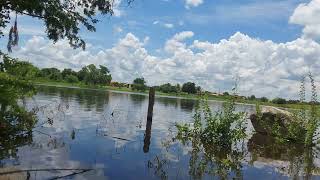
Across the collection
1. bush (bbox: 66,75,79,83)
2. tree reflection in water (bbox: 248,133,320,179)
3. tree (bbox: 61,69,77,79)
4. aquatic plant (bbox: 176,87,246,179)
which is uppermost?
tree (bbox: 61,69,77,79)

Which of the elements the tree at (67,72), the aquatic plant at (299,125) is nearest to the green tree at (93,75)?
the tree at (67,72)

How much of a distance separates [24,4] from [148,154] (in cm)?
877

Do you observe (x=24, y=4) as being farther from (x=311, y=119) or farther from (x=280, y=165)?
(x=311, y=119)

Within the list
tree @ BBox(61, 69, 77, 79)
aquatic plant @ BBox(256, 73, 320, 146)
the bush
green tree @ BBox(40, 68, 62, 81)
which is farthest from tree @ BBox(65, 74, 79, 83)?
aquatic plant @ BBox(256, 73, 320, 146)

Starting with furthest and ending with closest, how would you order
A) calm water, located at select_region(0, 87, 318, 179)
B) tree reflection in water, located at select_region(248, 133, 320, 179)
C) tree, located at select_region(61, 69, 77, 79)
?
tree, located at select_region(61, 69, 77, 79) < tree reflection in water, located at select_region(248, 133, 320, 179) < calm water, located at select_region(0, 87, 318, 179)

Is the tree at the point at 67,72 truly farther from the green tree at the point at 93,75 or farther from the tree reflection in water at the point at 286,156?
the tree reflection in water at the point at 286,156

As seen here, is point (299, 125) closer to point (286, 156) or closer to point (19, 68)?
point (286, 156)

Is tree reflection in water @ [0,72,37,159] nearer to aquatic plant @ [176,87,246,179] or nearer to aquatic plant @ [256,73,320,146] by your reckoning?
aquatic plant @ [176,87,246,179]

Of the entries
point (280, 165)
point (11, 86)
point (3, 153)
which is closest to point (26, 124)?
point (11, 86)

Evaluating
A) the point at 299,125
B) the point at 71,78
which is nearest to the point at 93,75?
the point at 71,78

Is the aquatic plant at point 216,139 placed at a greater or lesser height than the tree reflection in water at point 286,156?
greater

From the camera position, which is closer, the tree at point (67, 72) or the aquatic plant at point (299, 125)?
the aquatic plant at point (299, 125)

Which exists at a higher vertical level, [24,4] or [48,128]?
[24,4]

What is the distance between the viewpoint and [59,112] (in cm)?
3903
